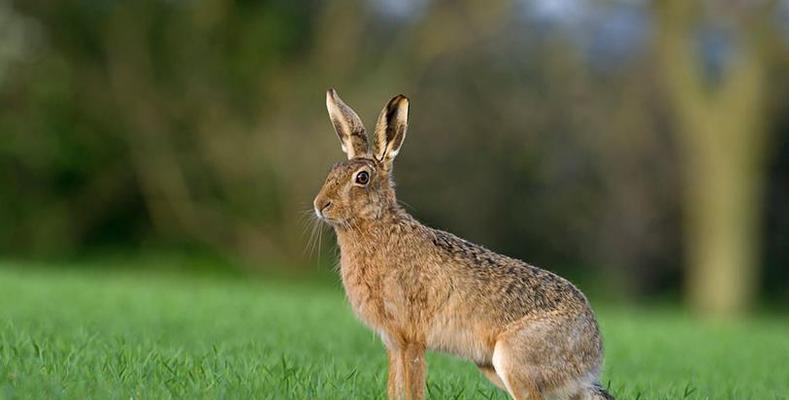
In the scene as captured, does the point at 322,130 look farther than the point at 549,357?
Yes

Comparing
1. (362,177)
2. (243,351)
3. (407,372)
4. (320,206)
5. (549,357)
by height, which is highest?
(362,177)

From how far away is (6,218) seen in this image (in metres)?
24.6

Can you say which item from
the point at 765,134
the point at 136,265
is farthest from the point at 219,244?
the point at 765,134

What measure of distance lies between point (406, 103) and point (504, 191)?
18.0 metres

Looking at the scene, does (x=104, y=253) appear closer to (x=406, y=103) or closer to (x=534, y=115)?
(x=534, y=115)

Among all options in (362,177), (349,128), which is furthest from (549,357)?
(349,128)

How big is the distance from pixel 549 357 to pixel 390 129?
1492 millimetres

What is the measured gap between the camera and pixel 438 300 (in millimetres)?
6645

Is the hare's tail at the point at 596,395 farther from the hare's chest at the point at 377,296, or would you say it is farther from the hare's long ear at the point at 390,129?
the hare's long ear at the point at 390,129

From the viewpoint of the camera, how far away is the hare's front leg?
646 centimetres

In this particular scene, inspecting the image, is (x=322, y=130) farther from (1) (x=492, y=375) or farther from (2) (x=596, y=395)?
(2) (x=596, y=395)

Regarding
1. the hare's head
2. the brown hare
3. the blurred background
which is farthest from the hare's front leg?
the blurred background

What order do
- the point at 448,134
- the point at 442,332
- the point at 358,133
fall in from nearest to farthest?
the point at 442,332 → the point at 358,133 → the point at 448,134

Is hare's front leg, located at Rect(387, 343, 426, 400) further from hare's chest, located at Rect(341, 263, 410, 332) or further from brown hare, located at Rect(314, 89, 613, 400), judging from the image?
hare's chest, located at Rect(341, 263, 410, 332)
